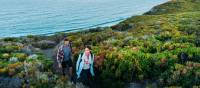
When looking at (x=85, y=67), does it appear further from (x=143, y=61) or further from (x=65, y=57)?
(x=143, y=61)

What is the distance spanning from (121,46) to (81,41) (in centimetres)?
555

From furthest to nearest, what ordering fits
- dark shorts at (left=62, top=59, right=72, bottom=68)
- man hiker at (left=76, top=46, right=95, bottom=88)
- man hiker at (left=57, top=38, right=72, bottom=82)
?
dark shorts at (left=62, top=59, right=72, bottom=68), man hiker at (left=57, top=38, right=72, bottom=82), man hiker at (left=76, top=46, right=95, bottom=88)

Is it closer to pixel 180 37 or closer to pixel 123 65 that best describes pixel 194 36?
pixel 180 37

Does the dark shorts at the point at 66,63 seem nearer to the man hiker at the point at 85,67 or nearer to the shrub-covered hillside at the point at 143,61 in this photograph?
the shrub-covered hillside at the point at 143,61

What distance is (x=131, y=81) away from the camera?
23938mm

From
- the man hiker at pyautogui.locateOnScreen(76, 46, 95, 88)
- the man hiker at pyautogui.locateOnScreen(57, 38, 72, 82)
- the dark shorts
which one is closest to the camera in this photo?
the man hiker at pyautogui.locateOnScreen(76, 46, 95, 88)

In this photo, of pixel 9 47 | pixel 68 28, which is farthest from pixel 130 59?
pixel 68 28

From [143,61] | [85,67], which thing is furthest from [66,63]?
[143,61]

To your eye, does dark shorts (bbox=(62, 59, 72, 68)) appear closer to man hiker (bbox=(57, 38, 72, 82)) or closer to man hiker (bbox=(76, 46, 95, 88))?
man hiker (bbox=(57, 38, 72, 82))

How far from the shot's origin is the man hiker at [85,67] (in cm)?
2345

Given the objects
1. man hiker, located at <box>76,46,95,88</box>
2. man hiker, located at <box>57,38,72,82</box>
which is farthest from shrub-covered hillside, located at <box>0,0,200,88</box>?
man hiker, located at <box>76,46,95,88</box>

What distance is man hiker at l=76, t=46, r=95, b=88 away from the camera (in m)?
23.5

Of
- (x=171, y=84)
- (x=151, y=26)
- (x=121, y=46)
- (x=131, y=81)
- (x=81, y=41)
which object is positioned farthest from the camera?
(x=151, y=26)

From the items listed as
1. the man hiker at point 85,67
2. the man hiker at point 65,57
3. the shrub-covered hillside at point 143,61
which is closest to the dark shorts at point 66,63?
the man hiker at point 65,57
